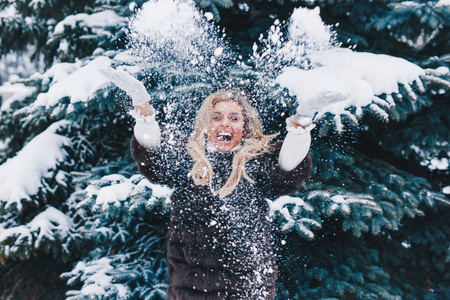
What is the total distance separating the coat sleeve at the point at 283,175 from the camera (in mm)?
1883

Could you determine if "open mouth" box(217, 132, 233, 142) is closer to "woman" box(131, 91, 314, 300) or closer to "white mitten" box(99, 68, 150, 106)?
"woman" box(131, 91, 314, 300)

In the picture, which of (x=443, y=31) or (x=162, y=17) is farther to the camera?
(x=443, y=31)

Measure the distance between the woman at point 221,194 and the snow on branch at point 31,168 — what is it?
1439mm

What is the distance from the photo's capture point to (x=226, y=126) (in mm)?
2000

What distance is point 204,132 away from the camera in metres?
2.06

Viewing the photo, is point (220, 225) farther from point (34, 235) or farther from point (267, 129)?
point (34, 235)

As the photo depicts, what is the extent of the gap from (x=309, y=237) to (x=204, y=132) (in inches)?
38.8

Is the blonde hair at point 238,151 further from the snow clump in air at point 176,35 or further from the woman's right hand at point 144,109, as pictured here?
the snow clump in air at point 176,35

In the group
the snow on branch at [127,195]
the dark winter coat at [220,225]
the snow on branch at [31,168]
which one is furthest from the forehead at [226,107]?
the snow on branch at [31,168]

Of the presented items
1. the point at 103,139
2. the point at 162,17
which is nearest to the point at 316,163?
the point at 162,17

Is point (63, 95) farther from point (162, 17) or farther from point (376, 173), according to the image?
point (376, 173)

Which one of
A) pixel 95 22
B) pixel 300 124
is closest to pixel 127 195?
pixel 300 124

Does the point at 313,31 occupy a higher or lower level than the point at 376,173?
higher

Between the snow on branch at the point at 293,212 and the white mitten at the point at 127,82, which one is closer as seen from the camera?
the white mitten at the point at 127,82
